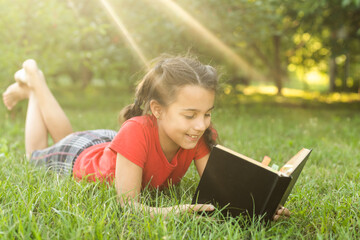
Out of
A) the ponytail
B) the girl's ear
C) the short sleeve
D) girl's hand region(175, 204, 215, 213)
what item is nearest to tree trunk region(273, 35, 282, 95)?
the ponytail

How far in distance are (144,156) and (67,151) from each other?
3.41 feet

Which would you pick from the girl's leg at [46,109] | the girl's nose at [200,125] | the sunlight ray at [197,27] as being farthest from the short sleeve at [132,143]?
the sunlight ray at [197,27]

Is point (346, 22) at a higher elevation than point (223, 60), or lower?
higher

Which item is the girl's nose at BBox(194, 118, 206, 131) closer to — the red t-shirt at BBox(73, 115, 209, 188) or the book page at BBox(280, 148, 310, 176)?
the red t-shirt at BBox(73, 115, 209, 188)

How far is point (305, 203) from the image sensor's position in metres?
2.06

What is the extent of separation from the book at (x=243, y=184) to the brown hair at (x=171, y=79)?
1.60ft

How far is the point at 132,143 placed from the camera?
6.44ft

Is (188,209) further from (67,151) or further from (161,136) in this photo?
(67,151)

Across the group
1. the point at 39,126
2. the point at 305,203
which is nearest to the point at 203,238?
the point at 305,203

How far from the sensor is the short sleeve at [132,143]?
1.94 meters

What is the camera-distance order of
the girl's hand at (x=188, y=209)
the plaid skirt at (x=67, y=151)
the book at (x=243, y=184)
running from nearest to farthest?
the book at (x=243, y=184) → the girl's hand at (x=188, y=209) → the plaid skirt at (x=67, y=151)

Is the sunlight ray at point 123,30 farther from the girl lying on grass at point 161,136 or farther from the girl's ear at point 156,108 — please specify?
the girl's ear at point 156,108

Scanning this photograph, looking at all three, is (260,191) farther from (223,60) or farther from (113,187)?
(223,60)

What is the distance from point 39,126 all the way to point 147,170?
152 centimetres
